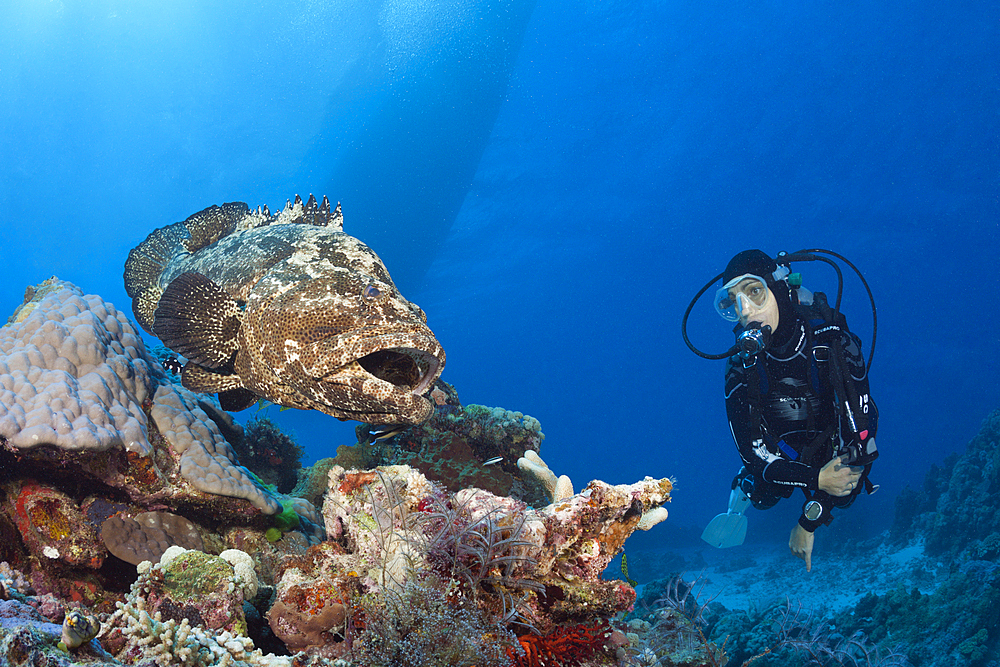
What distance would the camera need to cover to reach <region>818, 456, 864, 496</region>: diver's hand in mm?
5566

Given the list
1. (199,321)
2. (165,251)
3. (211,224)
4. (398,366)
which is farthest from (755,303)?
(165,251)

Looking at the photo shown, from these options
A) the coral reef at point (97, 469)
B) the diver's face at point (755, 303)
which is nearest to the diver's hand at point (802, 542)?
Result: the diver's face at point (755, 303)

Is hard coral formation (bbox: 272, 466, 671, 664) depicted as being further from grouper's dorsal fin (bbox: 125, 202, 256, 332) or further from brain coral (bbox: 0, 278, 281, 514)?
grouper's dorsal fin (bbox: 125, 202, 256, 332)

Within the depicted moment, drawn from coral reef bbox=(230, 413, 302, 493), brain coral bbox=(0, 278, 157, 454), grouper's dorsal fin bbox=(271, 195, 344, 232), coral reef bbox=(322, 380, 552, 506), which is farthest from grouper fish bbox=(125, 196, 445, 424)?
coral reef bbox=(230, 413, 302, 493)

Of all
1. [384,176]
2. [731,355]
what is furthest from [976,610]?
[384,176]

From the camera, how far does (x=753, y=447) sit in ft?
19.9

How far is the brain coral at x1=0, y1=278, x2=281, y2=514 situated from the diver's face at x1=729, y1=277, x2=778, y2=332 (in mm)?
6114

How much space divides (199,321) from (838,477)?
7011 mm

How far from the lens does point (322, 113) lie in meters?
36.2

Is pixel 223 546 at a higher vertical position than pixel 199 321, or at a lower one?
lower

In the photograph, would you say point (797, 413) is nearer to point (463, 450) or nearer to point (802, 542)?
point (802, 542)

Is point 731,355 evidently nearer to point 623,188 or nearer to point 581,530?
point 581,530

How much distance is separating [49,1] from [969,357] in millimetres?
114327

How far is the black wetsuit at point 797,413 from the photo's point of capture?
559 cm
